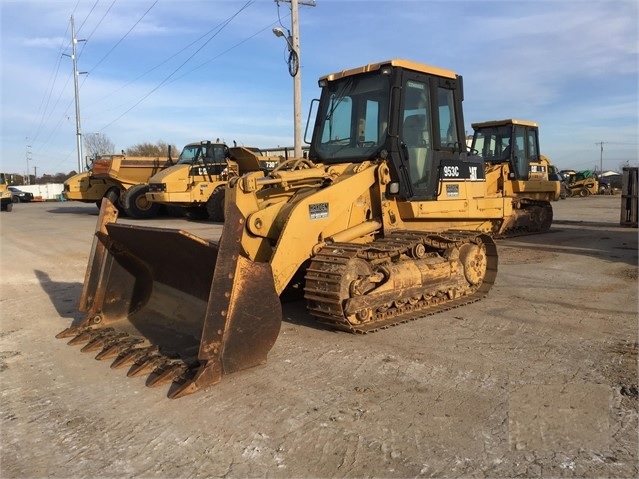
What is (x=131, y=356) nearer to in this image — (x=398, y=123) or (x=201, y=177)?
(x=398, y=123)

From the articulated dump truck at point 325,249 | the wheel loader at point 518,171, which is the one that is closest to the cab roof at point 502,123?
the wheel loader at point 518,171

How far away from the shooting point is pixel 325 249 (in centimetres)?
560

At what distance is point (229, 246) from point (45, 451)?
1823 mm

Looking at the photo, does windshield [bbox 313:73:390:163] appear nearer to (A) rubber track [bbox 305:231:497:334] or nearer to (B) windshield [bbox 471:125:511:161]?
(A) rubber track [bbox 305:231:497:334]

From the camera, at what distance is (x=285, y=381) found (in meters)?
4.32

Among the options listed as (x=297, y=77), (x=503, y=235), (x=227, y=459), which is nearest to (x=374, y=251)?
(x=227, y=459)

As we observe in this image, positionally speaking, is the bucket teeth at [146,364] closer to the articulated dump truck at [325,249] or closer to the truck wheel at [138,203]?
the articulated dump truck at [325,249]

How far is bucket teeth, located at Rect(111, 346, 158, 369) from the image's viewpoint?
15.3ft

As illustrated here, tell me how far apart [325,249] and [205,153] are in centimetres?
1396

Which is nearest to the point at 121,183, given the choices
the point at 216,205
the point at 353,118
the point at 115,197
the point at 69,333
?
the point at 115,197

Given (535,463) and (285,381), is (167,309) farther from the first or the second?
(535,463)

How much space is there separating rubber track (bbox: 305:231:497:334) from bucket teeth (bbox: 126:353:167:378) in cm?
156

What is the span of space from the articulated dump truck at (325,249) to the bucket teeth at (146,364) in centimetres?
1

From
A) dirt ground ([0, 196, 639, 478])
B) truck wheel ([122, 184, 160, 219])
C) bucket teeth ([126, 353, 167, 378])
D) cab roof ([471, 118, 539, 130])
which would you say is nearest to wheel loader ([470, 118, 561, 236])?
cab roof ([471, 118, 539, 130])
